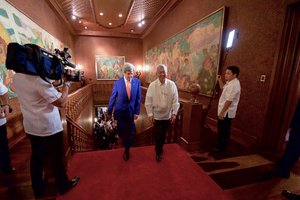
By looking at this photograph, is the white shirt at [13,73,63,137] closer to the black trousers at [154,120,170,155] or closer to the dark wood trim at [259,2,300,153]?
the black trousers at [154,120,170,155]

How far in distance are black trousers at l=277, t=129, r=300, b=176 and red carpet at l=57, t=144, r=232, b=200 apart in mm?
1004

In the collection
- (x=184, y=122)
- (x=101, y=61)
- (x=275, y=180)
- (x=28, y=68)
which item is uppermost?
(x=101, y=61)

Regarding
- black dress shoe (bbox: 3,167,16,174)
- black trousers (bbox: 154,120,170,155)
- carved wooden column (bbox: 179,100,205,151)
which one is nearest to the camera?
black dress shoe (bbox: 3,167,16,174)

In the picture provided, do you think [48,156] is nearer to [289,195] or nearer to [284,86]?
[289,195]

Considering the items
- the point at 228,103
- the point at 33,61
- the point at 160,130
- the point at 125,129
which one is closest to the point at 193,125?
the point at 228,103

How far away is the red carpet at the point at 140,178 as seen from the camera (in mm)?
1634

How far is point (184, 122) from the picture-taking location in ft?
9.62

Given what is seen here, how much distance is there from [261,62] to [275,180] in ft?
6.54

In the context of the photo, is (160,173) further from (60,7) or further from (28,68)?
(60,7)

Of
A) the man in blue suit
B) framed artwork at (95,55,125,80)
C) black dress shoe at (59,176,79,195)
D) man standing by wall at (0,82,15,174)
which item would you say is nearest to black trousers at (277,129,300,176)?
the man in blue suit

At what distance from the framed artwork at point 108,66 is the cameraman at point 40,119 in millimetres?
9719

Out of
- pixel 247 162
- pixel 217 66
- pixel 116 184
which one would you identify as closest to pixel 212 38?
pixel 217 66

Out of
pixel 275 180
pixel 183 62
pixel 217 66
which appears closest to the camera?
pixel 275 180

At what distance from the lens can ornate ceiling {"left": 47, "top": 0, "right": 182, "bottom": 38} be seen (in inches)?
225
